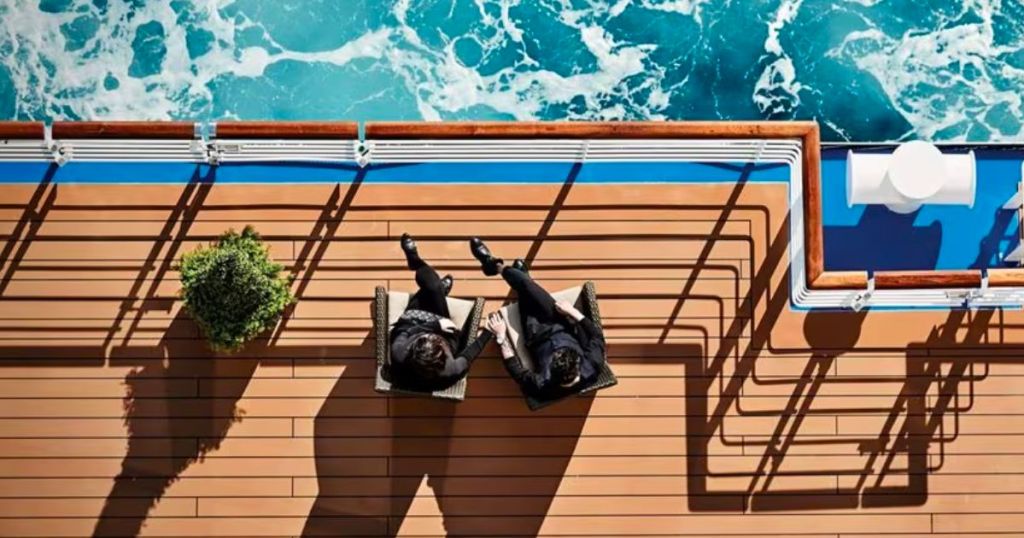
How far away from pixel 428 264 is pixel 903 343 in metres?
4.06

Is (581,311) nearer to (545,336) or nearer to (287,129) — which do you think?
(545,336)

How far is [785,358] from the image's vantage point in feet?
24.1

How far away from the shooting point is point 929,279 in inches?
276

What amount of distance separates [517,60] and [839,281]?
3.92 metres

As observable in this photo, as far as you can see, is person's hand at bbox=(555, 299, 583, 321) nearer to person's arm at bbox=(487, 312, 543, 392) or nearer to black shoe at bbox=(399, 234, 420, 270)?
person's arm at bbox=(487, 312, 543, 392)

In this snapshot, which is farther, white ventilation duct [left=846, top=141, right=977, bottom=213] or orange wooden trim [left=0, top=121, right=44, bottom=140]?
white ventilation duct [left=846, top=141, right=977, bottom=213]

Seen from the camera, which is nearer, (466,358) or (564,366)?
(564,366)

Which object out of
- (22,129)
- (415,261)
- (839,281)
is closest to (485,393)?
(415,261)

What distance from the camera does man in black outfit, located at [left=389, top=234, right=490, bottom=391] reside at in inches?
248

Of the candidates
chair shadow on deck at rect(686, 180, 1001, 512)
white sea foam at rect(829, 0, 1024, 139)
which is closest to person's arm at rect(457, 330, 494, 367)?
chair shadow on deck at rect(686, 180, 1001, 512)

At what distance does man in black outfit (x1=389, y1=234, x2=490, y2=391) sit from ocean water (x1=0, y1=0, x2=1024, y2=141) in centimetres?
268

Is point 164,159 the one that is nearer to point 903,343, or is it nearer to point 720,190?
point 720,190

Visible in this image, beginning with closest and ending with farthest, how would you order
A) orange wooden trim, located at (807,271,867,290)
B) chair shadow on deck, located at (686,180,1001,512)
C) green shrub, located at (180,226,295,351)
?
green shrub, located at (180,226,295,351) < orange wooden trim, located at (807,271,867,290) < chair shadow on deck, located at (686,180,1001,512)

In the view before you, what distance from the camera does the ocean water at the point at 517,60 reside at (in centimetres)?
890
